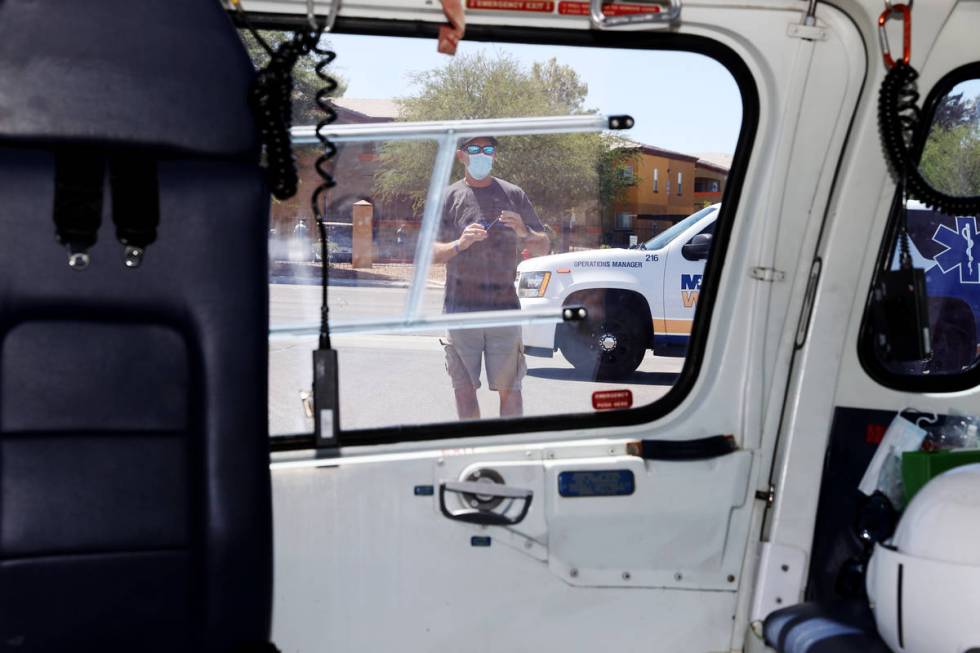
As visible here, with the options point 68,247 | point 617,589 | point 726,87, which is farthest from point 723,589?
point 68,247

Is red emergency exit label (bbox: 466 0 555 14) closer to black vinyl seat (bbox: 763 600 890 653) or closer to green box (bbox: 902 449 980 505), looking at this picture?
green box (bbox: 902 449 980 505)

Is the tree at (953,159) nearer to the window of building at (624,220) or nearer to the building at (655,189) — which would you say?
the building at (655,189)

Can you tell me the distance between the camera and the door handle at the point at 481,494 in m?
2.40

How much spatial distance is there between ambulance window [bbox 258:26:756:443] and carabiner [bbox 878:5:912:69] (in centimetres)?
30

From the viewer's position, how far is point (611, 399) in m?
2.52

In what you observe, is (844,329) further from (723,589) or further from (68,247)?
(68,247)

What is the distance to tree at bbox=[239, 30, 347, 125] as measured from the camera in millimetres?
2217

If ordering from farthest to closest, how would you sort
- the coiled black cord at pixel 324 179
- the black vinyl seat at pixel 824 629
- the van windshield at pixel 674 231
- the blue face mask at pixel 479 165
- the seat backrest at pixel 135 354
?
the van windshield at pixel 674 231 < the blue face mask at pixel 479 165 < the coiled black cord at pixel 324 179 < the black vinyl seat at pixel 824 629 < the seat backrest at pixel 135 354

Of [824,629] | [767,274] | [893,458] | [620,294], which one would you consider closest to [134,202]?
[620,294]

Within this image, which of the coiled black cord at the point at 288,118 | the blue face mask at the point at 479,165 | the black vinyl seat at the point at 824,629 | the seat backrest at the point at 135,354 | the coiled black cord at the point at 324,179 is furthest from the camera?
the blue face mask at the point at 479,165

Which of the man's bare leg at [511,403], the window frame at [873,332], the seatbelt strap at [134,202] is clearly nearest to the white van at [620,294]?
the man's bare leg at [511,403]

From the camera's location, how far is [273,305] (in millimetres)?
2314

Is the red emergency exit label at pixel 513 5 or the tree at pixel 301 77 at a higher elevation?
the red emergency exit label at pixel 513 5

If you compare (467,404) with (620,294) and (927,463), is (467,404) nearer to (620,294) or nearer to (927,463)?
(620,294)
